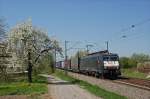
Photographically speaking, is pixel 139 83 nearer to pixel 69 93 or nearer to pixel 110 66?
pixel 110 66

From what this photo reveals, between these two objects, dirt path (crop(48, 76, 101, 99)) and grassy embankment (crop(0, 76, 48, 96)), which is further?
grassy embankment (crop(0, 76, 48, 96))

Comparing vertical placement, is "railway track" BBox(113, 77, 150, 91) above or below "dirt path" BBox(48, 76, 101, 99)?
above

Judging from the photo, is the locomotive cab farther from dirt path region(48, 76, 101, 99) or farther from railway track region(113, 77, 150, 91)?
dirt path region(48, 76, 101, 99)

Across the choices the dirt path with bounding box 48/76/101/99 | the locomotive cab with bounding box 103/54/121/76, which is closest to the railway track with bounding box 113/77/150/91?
the dirt path with bounding box 48/76/101/99

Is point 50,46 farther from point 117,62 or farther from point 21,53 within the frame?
point 117,62

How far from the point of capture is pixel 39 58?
153ft

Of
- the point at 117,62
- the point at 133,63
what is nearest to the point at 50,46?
the point at 117,62

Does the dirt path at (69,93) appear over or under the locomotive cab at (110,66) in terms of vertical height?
under

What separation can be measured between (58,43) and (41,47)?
3676 mm

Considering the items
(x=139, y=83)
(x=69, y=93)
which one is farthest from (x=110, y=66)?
(x=69, y=93)

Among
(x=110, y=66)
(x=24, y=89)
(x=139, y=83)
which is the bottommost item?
(x=24, y=89)

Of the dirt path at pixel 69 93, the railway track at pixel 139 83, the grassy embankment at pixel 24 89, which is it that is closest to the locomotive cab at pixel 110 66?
the railway track at pixel 139 83

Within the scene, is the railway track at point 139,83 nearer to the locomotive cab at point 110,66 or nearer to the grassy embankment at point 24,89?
the locomotive cab at point 110,66


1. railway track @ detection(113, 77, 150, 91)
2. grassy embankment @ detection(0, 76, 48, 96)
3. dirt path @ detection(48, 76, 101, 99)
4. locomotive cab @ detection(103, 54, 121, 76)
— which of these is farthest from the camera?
locomotive cab @ detection(103, 54, 121, 76)
